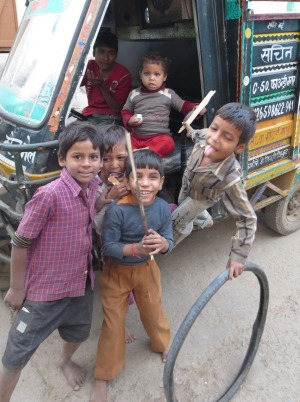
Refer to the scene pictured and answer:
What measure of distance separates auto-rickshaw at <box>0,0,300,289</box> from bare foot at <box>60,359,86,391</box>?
0.72 m

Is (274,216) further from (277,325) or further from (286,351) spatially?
(286,351)

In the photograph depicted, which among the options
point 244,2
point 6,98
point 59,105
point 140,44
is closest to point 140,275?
point 59,105

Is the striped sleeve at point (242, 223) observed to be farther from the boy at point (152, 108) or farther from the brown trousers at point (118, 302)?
the boy at point (152, 108)

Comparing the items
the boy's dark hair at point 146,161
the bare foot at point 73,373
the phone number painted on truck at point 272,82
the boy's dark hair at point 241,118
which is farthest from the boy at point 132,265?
the phone number painted on truck at point 272,82

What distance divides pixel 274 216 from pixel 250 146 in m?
1.06

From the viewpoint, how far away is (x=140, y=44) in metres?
3.61

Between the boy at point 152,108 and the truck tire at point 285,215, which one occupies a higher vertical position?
the boy at point 152,108

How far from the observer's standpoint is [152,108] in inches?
103

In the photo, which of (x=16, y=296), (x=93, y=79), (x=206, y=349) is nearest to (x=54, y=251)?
(x=16, y=296)

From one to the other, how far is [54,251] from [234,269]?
2.81ft

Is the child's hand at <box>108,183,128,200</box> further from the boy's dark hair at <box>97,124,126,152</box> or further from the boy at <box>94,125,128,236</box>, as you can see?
the boy's dark hair at <box>97,124,126,152</box>

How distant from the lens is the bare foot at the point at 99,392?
2027mm

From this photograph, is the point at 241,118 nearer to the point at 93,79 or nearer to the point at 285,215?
the point at 93,79

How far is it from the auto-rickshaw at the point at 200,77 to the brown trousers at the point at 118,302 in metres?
0.61
